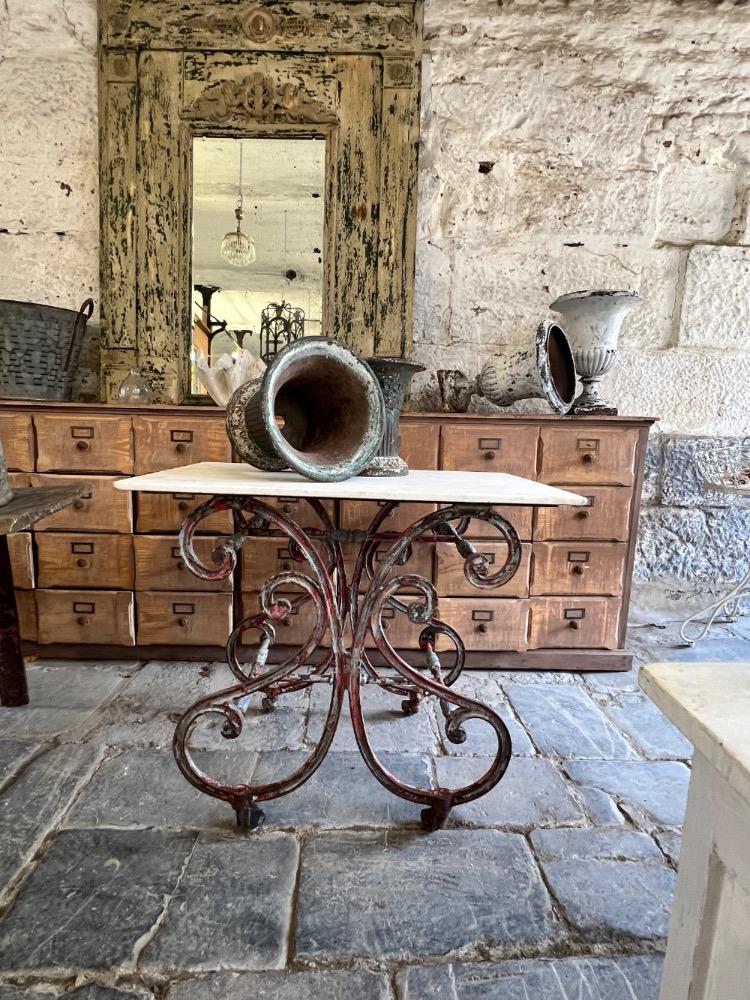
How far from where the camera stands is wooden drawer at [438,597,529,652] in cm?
245

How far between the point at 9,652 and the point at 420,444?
1.79m

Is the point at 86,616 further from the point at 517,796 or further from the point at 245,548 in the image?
the point at 517,796

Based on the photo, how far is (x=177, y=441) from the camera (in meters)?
2.35

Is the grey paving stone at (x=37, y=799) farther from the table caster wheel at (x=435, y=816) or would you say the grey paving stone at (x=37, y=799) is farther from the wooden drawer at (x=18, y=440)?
the wooden drawer at (x=18, y=440)

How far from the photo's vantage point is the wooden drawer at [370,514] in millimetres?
2395

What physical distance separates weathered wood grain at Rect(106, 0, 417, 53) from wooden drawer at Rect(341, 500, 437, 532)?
2.19 m

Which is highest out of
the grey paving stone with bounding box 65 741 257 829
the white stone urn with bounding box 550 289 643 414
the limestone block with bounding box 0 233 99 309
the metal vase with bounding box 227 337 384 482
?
the limestone block with bounding box 0 233 99 309

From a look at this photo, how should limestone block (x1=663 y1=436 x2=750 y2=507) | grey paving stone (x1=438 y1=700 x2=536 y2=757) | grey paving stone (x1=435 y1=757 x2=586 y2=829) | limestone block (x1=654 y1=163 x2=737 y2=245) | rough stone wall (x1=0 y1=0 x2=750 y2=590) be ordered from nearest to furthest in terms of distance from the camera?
grey paving stone (x1=435 y1=757 x2=586 y2=829) → grey paving stone (x1=438 y1=700 x2=536 y2=757) → rough stone wall (x1=0 y1=0 x2=750 y2=590) → limestone block (x1=654 y1=163 x2=737 y2=245) → limestone block (x1=663 y1=436 x2=750 y2=507)

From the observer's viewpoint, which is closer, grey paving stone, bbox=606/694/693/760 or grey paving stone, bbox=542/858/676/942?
grey paving stone, bbox=542/858/676/942

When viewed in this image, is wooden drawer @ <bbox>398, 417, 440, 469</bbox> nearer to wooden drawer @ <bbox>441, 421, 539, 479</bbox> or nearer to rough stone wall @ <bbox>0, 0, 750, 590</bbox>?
wooden drawer @ <bbox>441, 421, 539, 479</bbox>

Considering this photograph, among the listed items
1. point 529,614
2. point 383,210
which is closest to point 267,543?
point 529,614

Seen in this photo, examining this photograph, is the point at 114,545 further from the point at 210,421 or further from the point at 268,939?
the point at 268,939

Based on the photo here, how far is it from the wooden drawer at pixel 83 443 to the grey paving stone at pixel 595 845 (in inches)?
80.4

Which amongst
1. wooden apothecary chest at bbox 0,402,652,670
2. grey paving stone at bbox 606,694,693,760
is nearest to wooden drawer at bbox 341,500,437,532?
wooden apothecary chest at bbox 0,402,652,670
